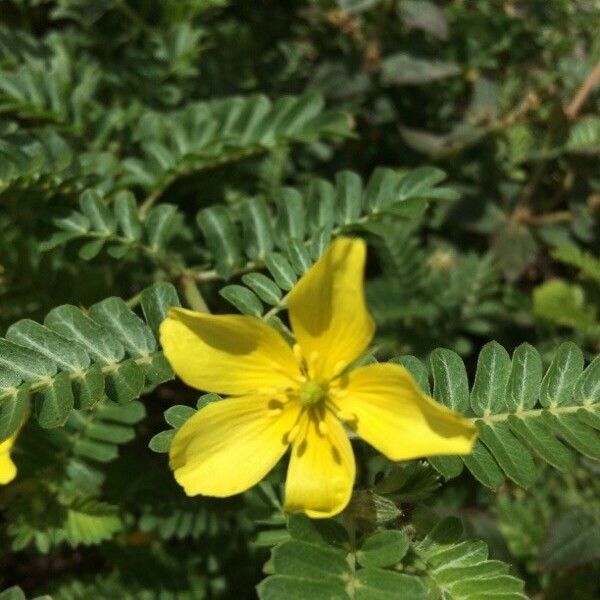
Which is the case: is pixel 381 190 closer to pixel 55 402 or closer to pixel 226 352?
pixel 226 352

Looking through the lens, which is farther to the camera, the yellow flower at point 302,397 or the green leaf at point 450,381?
the green leaf at point 450,381

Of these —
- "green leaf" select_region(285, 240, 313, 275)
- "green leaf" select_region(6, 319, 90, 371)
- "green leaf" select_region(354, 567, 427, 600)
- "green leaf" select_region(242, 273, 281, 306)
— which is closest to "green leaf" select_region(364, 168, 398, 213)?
"green leaf" select_region(285, 240, 313, 275)

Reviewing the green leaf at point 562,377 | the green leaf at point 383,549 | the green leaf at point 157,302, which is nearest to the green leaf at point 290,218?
the green leaf at point 157,302

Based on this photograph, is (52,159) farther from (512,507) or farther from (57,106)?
(512,507)

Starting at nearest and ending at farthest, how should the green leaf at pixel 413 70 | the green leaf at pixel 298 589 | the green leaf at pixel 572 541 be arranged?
the green leaf at pixel 298 589 < the green leaf at pixel 572 541 < the green leaf at pixel 413 70

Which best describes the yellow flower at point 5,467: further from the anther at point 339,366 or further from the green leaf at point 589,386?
the green leaf at point 589,386

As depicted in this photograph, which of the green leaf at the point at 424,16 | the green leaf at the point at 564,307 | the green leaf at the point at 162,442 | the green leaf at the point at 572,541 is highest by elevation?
the green leaf at the point at 424,16

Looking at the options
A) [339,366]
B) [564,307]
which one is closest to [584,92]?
[564,307]

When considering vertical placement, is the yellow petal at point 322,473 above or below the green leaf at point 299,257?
below
